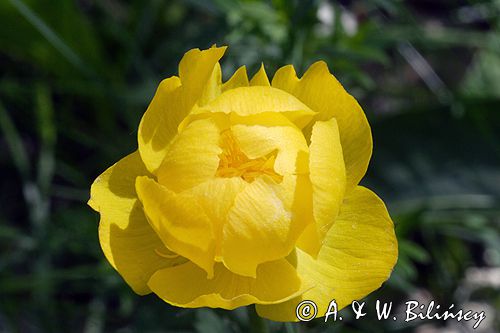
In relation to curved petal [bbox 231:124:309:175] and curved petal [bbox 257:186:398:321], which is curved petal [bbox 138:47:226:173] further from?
curved petal [bbox 257:186:398:321]

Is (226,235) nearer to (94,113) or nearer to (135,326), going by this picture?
(135,326)

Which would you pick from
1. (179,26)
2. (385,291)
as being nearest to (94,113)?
(179,26)

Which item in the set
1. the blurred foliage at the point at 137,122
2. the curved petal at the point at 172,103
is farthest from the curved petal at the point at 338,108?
the blurred foliage at the point at 137,122

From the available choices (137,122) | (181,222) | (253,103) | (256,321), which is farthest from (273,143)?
(137,122)

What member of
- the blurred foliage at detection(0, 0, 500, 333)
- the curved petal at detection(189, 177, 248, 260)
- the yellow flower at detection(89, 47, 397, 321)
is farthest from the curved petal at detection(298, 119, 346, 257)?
the blurred foliage at detection(0, 0, 500, 333)

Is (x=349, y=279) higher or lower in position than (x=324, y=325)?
higher

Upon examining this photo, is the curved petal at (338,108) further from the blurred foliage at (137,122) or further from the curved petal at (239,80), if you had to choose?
the blurred foliage at (137,122)
